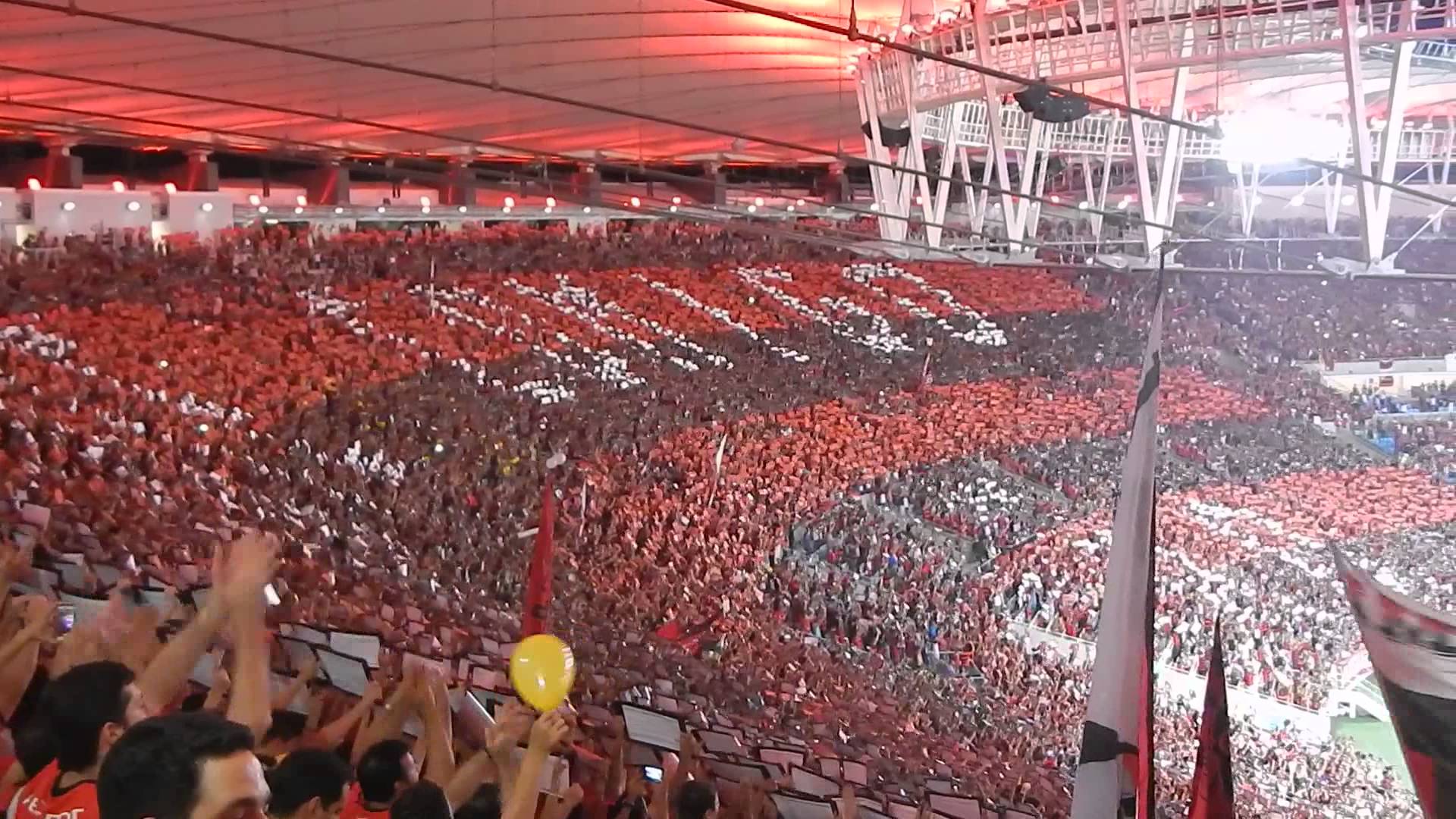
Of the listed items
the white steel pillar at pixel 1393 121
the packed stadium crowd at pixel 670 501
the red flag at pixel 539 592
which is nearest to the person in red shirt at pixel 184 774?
the packed stadium crowd at pixel 670 501

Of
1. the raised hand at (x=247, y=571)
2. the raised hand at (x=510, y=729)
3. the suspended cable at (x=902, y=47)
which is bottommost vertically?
the raised hand at (x=510, y=729)

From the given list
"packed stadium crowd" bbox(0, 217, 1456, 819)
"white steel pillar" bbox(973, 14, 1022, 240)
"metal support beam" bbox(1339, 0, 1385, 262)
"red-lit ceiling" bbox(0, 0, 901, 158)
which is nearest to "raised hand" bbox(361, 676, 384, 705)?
"packed stadium crowd" bbox(0, 217, 1456, 819)

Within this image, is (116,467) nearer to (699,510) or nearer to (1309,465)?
(699,510)

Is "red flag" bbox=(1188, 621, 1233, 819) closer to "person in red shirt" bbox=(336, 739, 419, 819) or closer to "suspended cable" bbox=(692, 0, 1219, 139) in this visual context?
"person in red shirt" bbox=(336, 739, 419, 819)

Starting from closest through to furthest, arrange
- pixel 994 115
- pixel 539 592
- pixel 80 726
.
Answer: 1. pixel 80 726
2. pixel 539 592
3. pixel 994 115

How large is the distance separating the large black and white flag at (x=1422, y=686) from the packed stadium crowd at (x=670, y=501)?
2020mm

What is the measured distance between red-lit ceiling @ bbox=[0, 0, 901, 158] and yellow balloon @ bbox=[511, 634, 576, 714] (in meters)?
11.1

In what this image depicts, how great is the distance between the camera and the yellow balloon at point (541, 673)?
4.86 m

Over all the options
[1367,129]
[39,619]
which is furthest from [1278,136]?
[39,619]

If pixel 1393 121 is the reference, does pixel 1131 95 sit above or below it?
above

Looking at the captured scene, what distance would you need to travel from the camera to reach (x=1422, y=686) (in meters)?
3.74

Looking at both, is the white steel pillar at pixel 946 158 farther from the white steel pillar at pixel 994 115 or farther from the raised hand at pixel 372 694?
the raised hand at pixel 372 694

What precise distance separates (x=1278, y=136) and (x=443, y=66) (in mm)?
11753

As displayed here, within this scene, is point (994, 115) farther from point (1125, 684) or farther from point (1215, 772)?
point (1125, 684)
